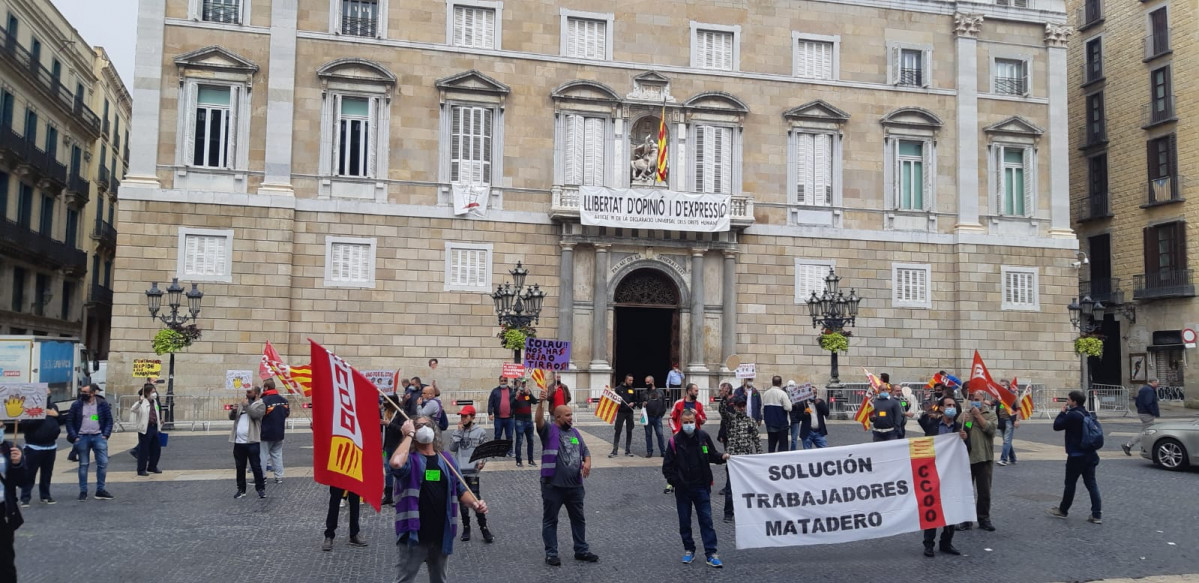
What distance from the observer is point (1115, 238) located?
1556 inches

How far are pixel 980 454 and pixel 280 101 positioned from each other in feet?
77.5

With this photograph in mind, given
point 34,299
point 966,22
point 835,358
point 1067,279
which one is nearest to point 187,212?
point 34,299

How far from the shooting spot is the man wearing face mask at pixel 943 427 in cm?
1056

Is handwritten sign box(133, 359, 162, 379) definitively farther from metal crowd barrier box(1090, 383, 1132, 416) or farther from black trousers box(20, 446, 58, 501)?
metal crowd barrier box(1090, 383, 1132, 416)

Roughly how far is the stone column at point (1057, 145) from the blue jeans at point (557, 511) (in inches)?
1161

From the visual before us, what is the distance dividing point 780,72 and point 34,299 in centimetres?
3275

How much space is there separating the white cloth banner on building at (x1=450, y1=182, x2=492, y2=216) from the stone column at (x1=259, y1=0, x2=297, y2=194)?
5.11 m

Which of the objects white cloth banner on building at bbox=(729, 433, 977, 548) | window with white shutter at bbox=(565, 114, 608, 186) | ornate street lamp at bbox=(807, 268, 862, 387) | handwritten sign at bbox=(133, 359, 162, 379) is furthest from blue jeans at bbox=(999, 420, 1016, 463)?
handwritten sign at bbox=(133, 359, 162, 379)

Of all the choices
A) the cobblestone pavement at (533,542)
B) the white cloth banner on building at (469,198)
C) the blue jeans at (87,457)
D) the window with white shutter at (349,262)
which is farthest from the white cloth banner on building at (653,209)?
the blue jeans at (87,457)

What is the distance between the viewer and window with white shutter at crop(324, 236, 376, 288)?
2838 cm

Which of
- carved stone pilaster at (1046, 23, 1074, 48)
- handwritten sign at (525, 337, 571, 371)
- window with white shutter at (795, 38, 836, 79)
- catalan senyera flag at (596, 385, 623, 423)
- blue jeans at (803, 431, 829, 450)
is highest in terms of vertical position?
carved stone pilaster at (1046, 23, 1074, 48)

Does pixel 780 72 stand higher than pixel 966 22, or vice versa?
pixel 966 22

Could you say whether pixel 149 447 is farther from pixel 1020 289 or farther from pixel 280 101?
pixel 1020 289

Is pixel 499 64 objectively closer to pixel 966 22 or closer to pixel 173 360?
pixel 173 360
